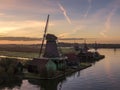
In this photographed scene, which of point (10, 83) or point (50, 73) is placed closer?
point (10, 83)

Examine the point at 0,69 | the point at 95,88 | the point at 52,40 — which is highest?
the point at 52,40

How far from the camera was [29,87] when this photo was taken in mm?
52688

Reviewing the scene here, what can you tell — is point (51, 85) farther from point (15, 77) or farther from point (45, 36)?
point (45, 36)

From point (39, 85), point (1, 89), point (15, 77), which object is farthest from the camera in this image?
point (15, 77)

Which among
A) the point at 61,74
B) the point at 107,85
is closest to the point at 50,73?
the point at 61,74

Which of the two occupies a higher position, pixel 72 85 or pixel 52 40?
pixel 52 40

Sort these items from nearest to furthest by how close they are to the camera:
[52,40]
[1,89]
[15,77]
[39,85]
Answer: [1,89] → [39,85] → [15,77] → [52,40]

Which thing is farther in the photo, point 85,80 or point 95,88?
point 85,80

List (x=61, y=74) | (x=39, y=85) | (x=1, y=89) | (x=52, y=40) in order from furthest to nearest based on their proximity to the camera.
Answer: (x=52, y=40) < (x=61, y=74) < (x=39, y=85) < (x=1, y=89)

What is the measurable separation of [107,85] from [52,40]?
24.5 metres

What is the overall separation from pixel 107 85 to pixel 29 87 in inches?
667

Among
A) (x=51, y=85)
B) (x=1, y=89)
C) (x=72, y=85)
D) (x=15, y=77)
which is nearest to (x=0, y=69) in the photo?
(x=15, y=77)

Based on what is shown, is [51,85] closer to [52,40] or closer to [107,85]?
[107,85]

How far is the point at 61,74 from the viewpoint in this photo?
6694 cm
